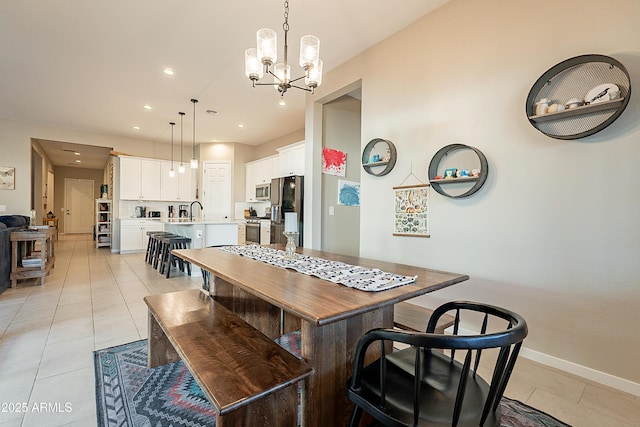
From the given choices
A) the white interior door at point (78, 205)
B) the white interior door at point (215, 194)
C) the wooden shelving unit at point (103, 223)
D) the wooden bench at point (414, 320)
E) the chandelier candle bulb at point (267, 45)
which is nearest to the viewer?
the wooden bench at point (414, 320)

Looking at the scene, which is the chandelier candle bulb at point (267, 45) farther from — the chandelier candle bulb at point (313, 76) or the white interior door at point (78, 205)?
the white interior door at point (78, 205)

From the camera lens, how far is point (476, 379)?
111 centimetres

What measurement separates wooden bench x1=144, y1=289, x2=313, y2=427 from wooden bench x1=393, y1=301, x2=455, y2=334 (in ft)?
2.32

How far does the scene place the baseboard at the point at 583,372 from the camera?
1.68 metres

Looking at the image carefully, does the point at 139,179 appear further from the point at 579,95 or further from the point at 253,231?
the point at 579,95

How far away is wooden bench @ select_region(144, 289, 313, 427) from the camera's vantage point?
98 cm

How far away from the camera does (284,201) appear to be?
5.25 metres

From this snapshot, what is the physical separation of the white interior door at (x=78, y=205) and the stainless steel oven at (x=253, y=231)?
29.5 feet

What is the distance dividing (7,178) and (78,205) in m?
6.85

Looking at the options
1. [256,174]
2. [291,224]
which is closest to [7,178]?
[256,174]

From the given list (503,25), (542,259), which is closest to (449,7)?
(503,25)

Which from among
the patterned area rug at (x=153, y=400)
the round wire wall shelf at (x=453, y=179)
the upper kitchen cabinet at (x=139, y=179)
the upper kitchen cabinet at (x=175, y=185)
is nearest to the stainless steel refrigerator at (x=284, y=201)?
the round wire wall shelf at (x=453, y=179)

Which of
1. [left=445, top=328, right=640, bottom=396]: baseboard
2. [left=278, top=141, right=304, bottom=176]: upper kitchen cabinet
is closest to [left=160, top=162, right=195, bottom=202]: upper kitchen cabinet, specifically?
[left=278, top=141, right=304, bottom=176]: upper kitchen cabinet

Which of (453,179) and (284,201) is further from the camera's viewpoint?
(284,201)
